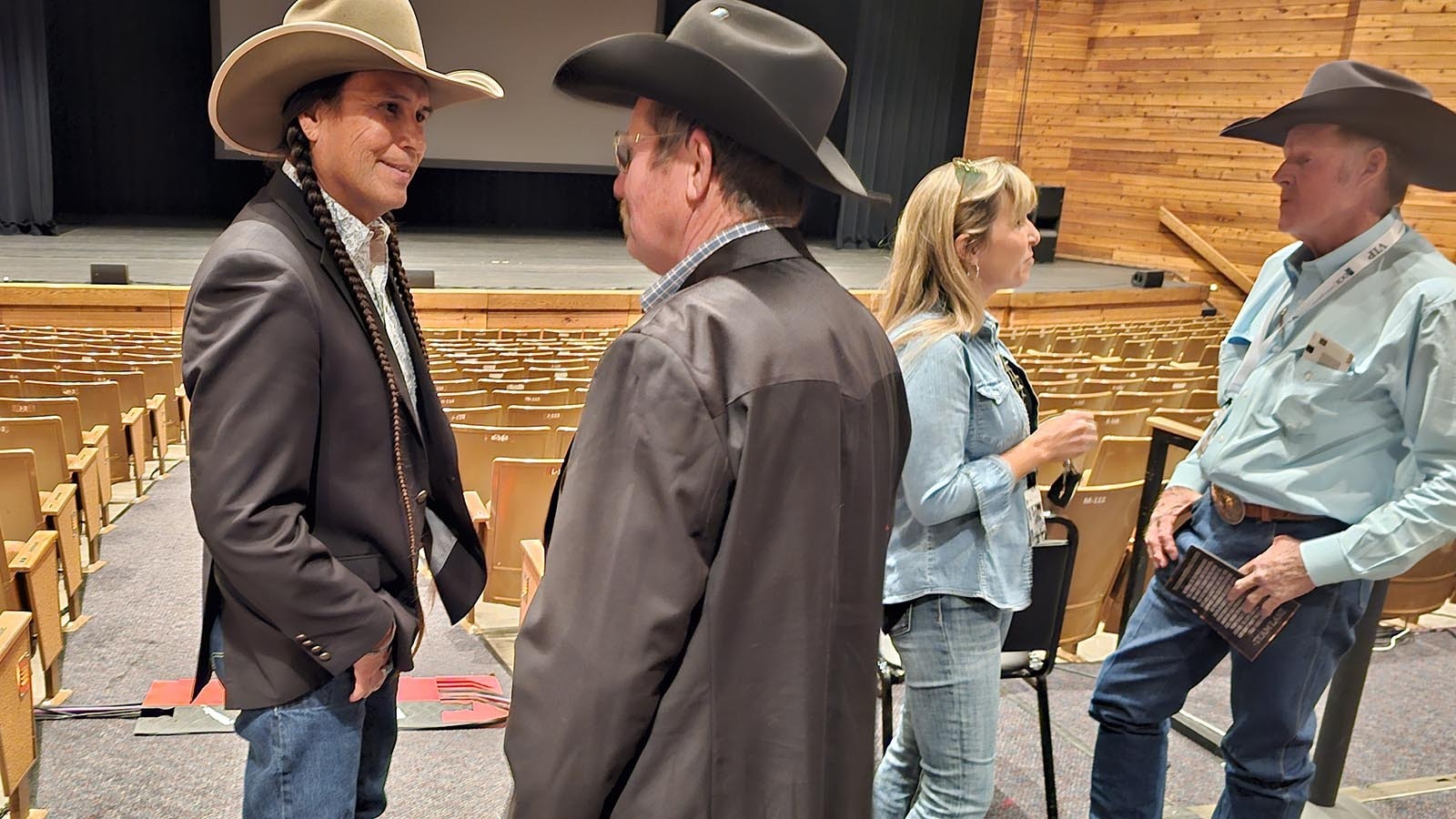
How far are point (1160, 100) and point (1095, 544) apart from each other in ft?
37.9

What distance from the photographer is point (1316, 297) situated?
1.85 metres

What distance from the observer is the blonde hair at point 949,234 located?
1749mm

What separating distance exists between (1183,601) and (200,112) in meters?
15.4

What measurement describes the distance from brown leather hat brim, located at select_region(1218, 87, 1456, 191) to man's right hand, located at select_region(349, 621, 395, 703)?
172 cm

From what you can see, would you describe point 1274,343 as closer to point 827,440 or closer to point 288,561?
point 827,440

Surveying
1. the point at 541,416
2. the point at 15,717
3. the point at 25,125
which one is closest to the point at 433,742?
the point at 15,717

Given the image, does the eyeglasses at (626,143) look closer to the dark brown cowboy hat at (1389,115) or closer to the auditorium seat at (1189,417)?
the dark brown cowboy hat at (1389,115)

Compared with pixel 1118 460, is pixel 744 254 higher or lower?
higher

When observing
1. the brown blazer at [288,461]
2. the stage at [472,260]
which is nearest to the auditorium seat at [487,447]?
the brown blazer at [288,461]

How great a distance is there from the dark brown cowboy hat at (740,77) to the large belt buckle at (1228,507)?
123 centimetres

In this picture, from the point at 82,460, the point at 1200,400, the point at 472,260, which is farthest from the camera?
the point at 472,260

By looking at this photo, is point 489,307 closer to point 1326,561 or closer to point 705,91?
point 1326,561

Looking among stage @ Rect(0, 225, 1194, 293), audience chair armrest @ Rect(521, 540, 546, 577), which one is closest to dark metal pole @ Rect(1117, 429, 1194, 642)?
audience chair armrest @ Rect(521, 540, 546, 577)

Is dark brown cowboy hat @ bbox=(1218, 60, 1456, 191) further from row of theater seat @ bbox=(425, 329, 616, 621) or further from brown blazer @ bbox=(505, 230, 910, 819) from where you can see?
row of theater seat @ bbox=(425, 329, 616, 621)
